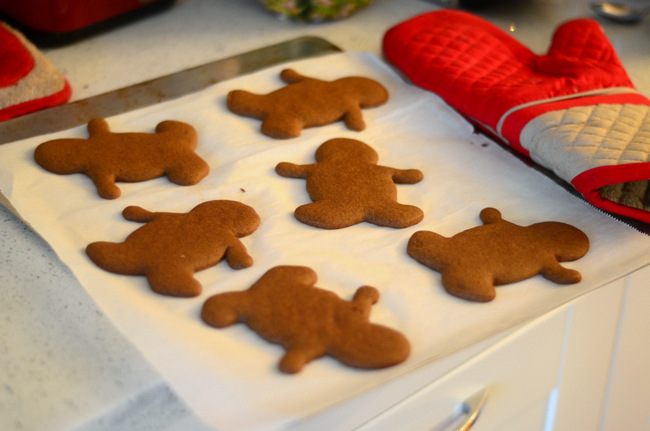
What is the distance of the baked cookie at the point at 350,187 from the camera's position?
0.73 metres

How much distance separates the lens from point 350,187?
77cm

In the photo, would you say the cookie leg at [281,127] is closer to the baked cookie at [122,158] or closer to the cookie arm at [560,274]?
the baked cookie at [122,158]

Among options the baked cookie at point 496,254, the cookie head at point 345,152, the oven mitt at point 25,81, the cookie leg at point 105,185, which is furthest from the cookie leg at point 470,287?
the oven mitt at point 25,81

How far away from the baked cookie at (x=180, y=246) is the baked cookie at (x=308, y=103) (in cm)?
18

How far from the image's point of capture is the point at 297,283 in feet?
2.10

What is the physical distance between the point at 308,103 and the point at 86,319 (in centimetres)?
43

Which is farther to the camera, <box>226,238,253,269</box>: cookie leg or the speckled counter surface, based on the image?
<box>226,238,253,269</box>: cookie leg

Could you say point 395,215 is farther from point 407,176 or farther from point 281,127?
point 281,127

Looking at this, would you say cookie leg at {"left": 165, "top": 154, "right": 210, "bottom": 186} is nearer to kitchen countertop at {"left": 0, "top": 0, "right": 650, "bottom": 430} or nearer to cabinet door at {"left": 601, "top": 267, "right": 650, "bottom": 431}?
kitchen countertop at {"left": 0, "top": 0, "right": 650, "bottom": 430}

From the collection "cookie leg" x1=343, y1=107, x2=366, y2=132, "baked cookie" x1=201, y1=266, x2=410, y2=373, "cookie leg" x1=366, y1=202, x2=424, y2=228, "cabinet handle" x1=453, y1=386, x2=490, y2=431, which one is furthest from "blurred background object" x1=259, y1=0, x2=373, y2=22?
"cabinet handle" x1=453, y1=386, x2=490, y2=431

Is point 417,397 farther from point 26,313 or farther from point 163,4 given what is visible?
point 163,4

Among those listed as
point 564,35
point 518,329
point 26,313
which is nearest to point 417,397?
point 518,329

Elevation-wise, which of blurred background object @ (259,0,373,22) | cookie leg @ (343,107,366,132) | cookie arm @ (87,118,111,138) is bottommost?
cookie arm @ (87,118,111,138)

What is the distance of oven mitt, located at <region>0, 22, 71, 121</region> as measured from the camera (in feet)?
2.93
